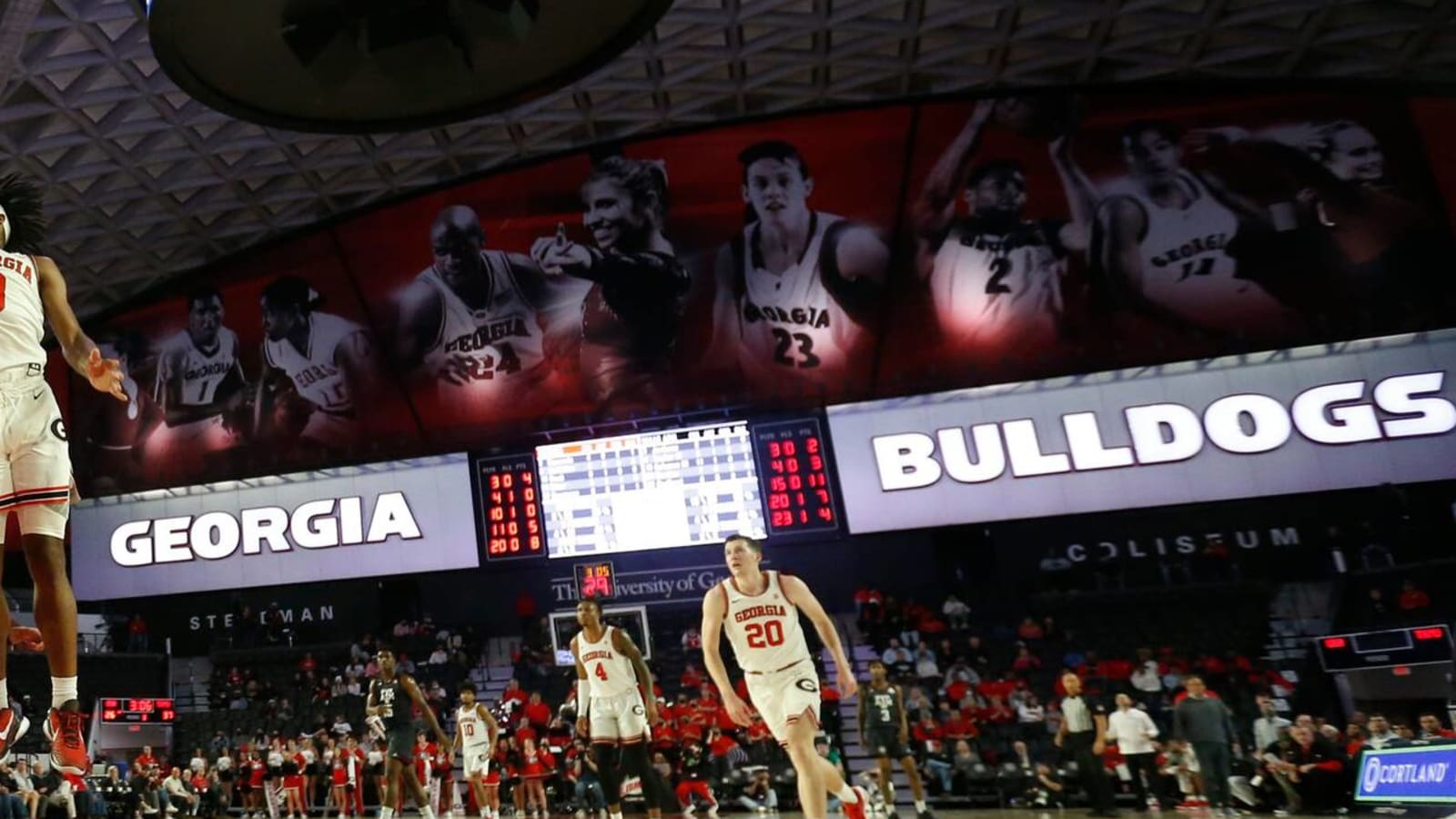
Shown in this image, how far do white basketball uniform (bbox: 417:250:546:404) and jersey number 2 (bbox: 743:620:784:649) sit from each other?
14.8 metres

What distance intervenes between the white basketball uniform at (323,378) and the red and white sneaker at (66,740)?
63.7 ft

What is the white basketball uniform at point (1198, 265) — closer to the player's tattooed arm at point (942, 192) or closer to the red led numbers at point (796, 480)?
the player's tattooed arm at point (942, 192)

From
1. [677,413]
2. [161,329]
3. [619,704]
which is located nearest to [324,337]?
[161,329]

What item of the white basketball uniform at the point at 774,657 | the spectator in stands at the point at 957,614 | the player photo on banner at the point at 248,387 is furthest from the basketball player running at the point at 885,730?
the player photo on banner at the point at 248,387

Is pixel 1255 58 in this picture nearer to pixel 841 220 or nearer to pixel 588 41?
pixel 841 220

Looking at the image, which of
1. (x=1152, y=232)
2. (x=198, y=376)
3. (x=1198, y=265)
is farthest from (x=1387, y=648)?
(x=198, y=376)

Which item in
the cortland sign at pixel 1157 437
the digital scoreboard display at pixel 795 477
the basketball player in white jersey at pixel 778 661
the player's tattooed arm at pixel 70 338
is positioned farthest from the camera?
the cortland sign at pixel 1157 437

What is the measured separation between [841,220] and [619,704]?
13658 millimetres

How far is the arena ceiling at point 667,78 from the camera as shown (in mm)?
18359

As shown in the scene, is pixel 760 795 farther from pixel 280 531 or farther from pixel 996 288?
pixel 280 531

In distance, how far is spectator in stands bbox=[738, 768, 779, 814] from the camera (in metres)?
13.6

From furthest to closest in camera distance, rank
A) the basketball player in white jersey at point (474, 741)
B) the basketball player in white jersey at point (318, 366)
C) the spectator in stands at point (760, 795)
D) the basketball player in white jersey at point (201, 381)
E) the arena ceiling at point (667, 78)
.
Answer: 1. the basketball player in white jersey at point (201, 381)
2. the basketball player in white jersey at point (318, 366)
3. the arena ceiling at point (667, 78)
4. the spectator in stands at point (760, 795)
5. the basketball player in white jersey at point (474, 741)

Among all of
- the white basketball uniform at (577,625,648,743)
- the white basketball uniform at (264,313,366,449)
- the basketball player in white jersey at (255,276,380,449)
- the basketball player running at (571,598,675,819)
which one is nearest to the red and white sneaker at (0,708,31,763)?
the basketball player running at (571,598,675,819)

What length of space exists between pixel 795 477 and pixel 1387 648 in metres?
9.46
